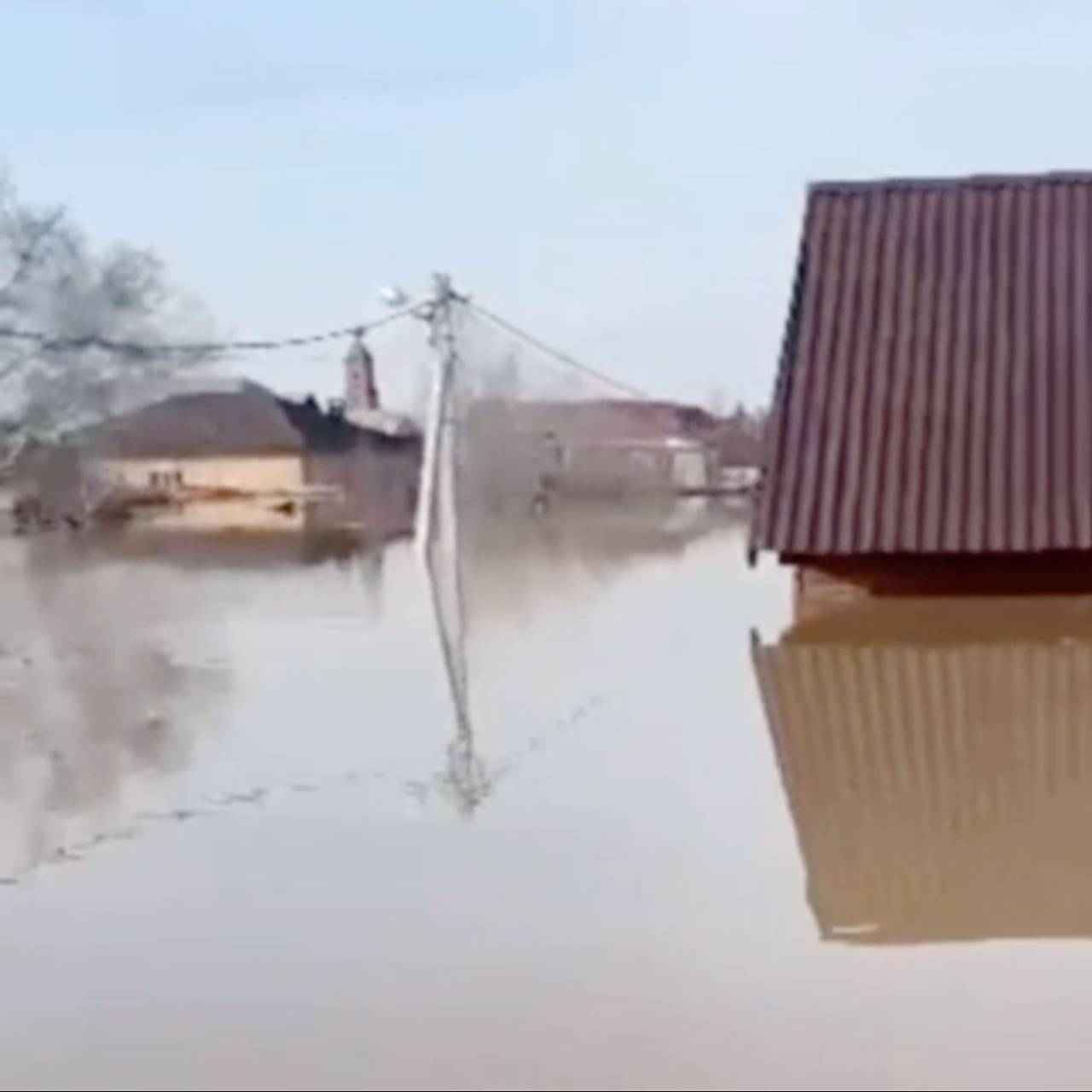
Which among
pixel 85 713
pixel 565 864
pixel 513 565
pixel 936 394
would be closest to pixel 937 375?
pixel 936 394

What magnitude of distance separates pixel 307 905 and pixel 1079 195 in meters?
11.8

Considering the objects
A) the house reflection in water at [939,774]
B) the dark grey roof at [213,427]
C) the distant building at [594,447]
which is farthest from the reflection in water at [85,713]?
the dark grey roof at [213,427]

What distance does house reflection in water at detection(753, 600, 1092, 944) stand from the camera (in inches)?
235

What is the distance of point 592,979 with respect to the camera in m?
5.36

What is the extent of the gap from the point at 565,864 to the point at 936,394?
935cm

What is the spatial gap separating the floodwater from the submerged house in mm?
876

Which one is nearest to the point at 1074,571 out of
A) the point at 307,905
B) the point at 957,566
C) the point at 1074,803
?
the point at 957,566

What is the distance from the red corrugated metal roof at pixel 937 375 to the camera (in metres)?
14.7

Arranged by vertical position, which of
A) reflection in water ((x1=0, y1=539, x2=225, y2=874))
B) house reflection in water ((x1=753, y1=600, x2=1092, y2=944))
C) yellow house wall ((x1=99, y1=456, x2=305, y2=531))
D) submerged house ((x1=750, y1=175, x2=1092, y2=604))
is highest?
submerged house ((x1=750, y1=175, x2=1092, y2=604))

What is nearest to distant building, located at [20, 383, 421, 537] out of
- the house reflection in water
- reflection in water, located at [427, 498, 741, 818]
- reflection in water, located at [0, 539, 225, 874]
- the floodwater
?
reflection in water, located at [427, 498, 741, 818]

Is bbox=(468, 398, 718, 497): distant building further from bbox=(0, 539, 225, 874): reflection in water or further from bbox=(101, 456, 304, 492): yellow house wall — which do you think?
bbox=(0, 539, 225, 874): reflection in water

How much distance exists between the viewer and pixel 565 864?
22.4 ft

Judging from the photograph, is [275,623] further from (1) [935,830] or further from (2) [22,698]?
(1) [935,830]

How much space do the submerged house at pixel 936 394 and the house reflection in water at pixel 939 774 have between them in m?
1.62
